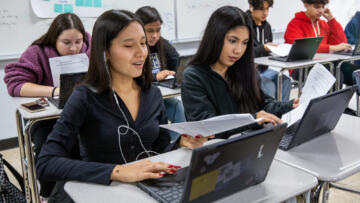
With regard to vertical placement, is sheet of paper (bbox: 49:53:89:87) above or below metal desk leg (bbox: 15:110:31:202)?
above

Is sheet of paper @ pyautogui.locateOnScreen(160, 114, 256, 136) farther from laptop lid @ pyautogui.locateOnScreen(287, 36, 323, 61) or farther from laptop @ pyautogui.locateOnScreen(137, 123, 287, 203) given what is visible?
laptop lid @ pyautogui.locateOnScreen(287, 36, 323, 61)

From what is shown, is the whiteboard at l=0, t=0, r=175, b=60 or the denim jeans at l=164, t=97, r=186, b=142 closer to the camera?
the denim jeans at l=164, t=97, r=186, b=142

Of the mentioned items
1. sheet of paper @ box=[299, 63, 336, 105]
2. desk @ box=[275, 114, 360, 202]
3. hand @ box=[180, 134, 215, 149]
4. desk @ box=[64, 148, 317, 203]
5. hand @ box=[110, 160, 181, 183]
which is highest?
sheet of paper @ box=[299, 63, 336, 105]

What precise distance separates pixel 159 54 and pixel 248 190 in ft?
6.44

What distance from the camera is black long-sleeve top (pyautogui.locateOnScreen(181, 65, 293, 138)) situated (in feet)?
5.48

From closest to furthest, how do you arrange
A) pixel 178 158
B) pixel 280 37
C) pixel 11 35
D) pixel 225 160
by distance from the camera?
pixel 225 160
pixel 178 158
pixel 11 35
pixel 280 37

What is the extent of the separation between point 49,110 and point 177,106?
1.02m

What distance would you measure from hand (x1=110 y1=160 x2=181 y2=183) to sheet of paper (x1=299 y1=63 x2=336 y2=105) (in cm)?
70

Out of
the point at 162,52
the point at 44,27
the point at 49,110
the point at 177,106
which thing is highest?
the point at 44,27

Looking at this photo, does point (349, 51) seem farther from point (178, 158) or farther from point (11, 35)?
point (11, 35)

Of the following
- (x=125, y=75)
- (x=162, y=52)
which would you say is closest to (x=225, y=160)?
(x=125, y=75)

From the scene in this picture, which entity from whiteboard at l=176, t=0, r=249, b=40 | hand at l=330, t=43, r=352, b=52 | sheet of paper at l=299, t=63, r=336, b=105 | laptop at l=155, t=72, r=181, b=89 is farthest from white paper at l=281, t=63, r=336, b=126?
whiteboard at l=176, t=0, r=249, b=40

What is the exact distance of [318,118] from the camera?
1309 mm

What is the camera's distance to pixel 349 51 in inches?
137
